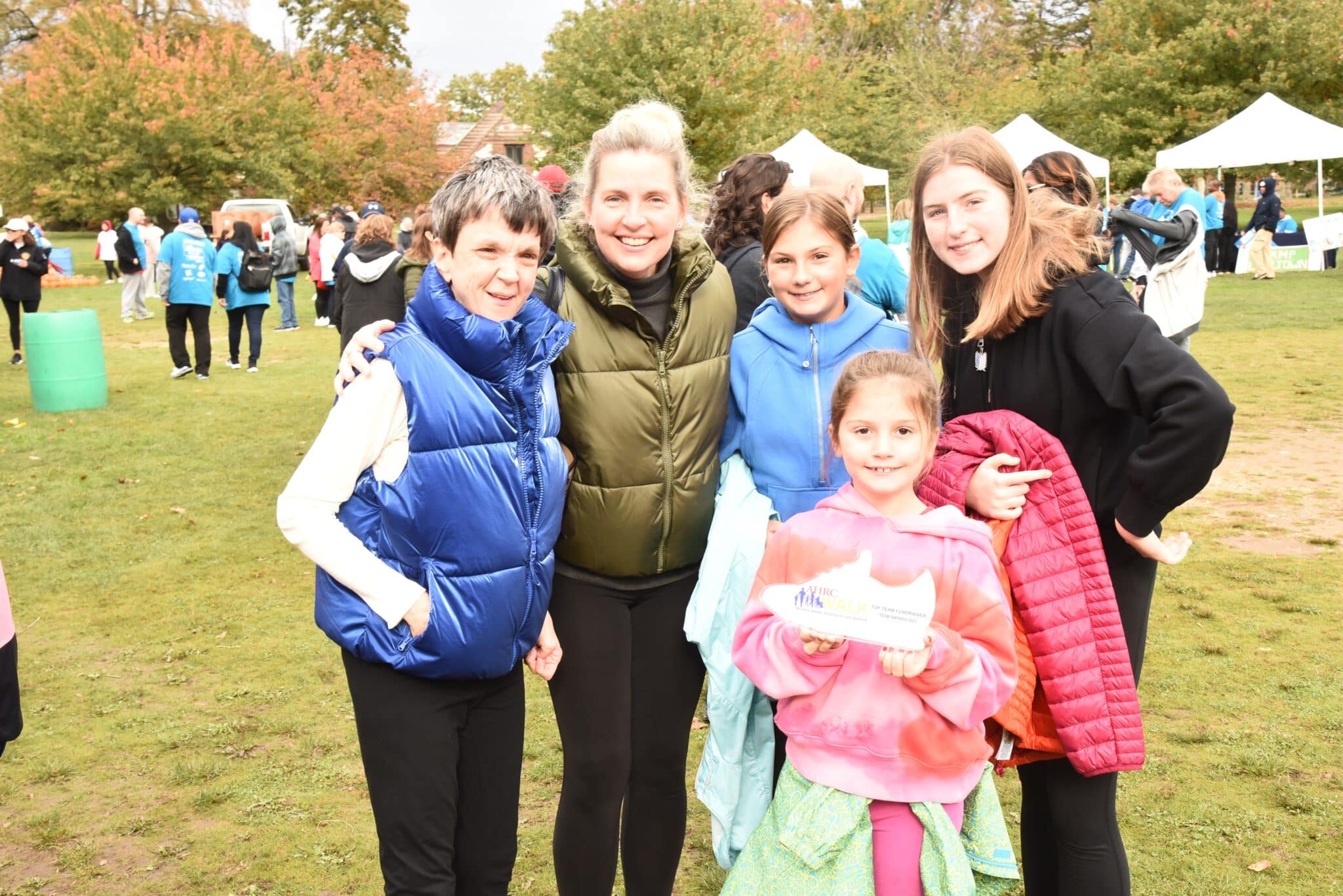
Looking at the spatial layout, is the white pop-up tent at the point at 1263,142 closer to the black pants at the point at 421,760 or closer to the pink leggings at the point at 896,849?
the pink leggings at the point at 896,849

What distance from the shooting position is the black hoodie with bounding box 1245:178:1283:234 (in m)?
21.1

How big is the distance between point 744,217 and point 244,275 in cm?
1066

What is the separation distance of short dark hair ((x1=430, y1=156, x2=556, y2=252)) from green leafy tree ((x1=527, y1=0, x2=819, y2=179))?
22831 millimetres

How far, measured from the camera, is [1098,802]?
254 cm

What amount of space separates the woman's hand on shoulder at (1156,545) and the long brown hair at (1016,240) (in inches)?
21.2

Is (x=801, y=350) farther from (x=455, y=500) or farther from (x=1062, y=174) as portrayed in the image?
(x=1062, y=174)

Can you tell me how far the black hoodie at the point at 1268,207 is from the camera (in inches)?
829

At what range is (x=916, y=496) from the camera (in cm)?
259

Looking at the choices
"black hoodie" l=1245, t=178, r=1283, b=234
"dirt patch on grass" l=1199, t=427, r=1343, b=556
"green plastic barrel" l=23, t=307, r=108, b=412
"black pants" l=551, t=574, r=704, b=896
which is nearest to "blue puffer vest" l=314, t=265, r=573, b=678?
"black pants" l=551, t=574, r=704, b=896

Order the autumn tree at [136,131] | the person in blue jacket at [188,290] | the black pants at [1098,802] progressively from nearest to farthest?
the black pants at [1098,802], the person in blue jacket at [188,290], the autumn tree at [136,131]

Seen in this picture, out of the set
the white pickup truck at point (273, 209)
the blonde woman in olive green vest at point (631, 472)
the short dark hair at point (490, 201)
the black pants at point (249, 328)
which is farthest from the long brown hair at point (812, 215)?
the white pickup truck at point (273, 209)

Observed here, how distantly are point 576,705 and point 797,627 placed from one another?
2.53 ft

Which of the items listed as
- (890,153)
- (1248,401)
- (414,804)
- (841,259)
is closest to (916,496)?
(841,259)

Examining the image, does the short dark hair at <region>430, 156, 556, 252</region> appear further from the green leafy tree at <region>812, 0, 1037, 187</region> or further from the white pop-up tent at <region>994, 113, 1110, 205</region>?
the green leafy tree at <region>812, 0, 1037, 187</region>
